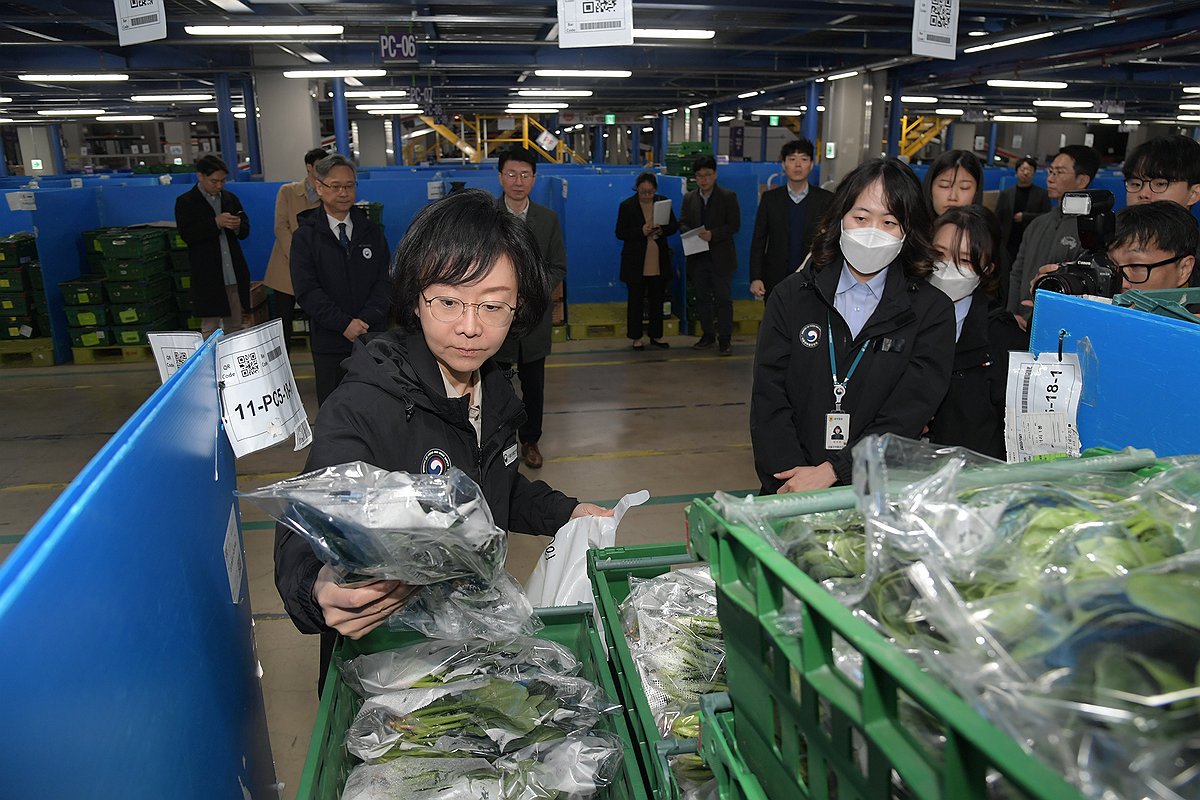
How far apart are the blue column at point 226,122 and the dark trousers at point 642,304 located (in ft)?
23.9

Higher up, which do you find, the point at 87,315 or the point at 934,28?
the point at 934,28

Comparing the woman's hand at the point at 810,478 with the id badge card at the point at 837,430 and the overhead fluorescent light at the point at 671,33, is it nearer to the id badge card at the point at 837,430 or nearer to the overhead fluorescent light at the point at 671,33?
the id badge card at the point at 837,430

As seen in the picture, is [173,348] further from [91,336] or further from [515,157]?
[91,336]

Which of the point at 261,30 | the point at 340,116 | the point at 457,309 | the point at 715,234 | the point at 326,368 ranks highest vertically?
the point at 261,30

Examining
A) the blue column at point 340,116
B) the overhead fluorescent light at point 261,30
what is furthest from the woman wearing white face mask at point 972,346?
the blue column at point 340,116

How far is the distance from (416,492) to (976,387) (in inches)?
89.1

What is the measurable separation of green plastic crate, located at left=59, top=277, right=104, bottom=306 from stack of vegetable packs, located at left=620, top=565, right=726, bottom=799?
7.43m

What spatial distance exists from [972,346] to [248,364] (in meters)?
2.25

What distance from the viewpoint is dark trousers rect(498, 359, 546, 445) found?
15.4 ft

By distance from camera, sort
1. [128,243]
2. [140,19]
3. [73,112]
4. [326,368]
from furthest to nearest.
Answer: [73,112]
[128,243]
[140,19]
[326,368]

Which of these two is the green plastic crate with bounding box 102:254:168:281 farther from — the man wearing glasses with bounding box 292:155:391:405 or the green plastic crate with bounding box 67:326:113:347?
the man wearing glasses with bounding box 292:155:391:405

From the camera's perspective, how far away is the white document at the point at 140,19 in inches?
181

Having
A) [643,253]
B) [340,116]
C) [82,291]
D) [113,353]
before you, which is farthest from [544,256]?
[340,116]

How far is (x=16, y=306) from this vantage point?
7.37m
